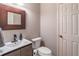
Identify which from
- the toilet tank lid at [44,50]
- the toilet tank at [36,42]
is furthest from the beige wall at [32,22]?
the toilet tank lid at [44,50]

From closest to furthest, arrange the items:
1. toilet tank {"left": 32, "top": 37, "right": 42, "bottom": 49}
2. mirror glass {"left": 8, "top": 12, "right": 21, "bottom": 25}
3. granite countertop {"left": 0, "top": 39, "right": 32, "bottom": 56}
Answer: granite countertop {"left": 0, "top": 39, "right": 32, "bottom": 56}
mirror glass {"left": 8, "top": 12, "right": 21, "bottom": 25}
toilet tank {"left": 32, "top": 37, "right": 42, "bottom": 49}

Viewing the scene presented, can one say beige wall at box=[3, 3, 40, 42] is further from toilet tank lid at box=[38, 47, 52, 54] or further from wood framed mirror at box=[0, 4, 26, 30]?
toilet tank lid at box=[38, 47, 52, 54]

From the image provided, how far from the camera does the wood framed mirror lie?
1.07 metres

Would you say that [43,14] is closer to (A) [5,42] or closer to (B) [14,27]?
(B) [14,27]

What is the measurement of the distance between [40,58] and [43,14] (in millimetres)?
675

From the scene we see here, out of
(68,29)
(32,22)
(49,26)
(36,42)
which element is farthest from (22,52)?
(68,29)

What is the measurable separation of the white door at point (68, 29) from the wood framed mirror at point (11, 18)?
519 millimetres

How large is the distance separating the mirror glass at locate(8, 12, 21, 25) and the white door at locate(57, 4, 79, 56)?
1.84ft

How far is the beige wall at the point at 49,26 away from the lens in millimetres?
1288

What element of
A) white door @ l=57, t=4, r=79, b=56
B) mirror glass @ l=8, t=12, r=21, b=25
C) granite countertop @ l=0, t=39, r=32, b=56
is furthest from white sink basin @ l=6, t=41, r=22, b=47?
white door @ l=57, t=4, r=79, b=56

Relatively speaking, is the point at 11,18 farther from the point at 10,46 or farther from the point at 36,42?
the point at 36,42

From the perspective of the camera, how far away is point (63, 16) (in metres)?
1.28

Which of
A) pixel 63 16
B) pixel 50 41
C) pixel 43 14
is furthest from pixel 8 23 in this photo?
pixel 63 16

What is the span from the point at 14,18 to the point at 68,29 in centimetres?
76
